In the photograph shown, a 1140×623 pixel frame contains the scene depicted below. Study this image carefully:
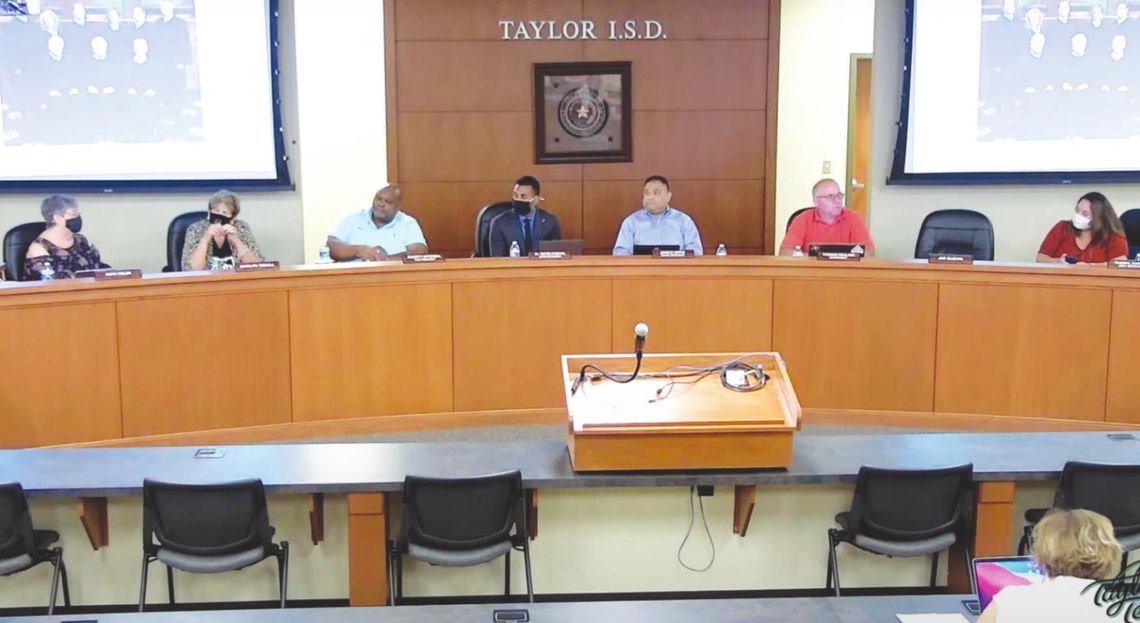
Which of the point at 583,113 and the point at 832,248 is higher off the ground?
the point at 583,113

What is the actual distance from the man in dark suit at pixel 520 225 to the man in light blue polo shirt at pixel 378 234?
0.46 m

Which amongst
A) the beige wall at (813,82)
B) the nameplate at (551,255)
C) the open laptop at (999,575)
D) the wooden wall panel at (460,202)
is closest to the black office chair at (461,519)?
the open laptop at (999,575)

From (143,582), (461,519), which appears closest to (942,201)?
(461,519)

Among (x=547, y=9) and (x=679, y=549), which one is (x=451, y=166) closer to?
(x=547, y=9)

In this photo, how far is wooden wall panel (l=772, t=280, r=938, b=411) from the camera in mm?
5496

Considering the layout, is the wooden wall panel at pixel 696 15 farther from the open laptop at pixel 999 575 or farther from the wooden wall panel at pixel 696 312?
the open laptop at pixel 999 575

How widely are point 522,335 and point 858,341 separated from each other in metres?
1.72

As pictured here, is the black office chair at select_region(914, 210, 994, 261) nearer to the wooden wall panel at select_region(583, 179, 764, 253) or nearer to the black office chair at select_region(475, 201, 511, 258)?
the wooden wall panel at select_region(583, 179, 764, 253)

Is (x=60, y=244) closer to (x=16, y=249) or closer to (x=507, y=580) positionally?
(x=16, y=249)

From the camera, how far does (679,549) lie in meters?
3.65

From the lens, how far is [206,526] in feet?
10.6

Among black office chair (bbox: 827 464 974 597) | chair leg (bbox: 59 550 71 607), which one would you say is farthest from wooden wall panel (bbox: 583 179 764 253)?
chair leg (bbox: 59 550 71 607)

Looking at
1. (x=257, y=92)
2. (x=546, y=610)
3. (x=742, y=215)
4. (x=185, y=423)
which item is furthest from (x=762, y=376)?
(x=257, y=92)

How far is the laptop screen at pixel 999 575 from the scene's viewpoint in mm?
2336
